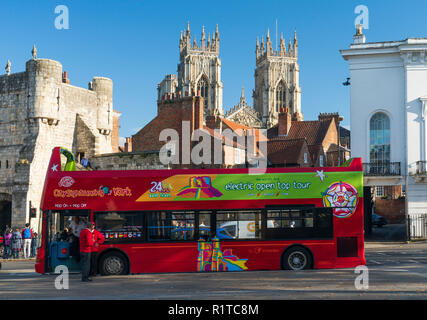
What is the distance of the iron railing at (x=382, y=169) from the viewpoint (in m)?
31.5

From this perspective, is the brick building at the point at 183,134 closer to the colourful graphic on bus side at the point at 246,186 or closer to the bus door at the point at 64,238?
the colourful graphic on bus side at the point at 246,186

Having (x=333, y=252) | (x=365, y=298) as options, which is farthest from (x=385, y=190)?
(x=365, y=298)

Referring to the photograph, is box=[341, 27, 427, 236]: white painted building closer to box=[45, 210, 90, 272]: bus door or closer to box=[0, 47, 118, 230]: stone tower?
box=[0, 47, 118, 230]: stone tower

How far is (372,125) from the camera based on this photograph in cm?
3225

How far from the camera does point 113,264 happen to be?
629 inches

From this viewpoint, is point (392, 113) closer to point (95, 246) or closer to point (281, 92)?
point (95, 246)

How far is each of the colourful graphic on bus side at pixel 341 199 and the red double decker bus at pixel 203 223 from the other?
30mm

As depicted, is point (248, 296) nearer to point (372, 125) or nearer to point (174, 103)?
point (372, 125)

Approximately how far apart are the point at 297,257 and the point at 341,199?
7.24ft

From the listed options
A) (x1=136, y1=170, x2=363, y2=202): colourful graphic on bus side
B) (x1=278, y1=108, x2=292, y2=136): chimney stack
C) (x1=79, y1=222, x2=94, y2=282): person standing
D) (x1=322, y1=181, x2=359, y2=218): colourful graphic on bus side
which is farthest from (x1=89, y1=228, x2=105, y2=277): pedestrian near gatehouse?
(x1=278, y1=108, x2=292, y2=136): chimney stack

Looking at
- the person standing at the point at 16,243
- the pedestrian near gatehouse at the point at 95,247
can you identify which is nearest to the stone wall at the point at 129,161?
the person standing at the point at 16,243

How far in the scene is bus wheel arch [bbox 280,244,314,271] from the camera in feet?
52.2

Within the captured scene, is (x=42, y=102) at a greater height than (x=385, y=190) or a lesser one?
greater
